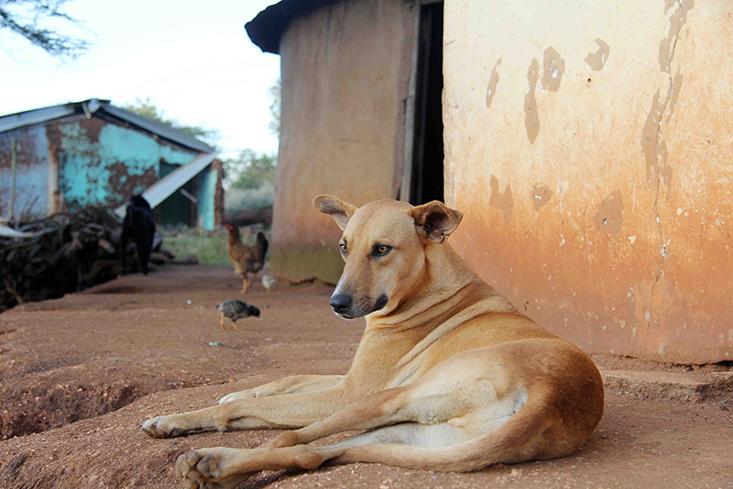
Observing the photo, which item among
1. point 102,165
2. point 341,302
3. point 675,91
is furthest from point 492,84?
point 102,165

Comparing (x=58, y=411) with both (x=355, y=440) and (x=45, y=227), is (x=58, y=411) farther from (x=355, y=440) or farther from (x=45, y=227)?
(x=45, y=227)

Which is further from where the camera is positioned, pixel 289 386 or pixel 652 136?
pixel 652 136

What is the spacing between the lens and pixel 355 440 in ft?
9.99

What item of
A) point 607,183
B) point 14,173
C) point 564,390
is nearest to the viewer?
point 564,390

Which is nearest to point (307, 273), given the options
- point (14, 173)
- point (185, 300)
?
point (185, 300)

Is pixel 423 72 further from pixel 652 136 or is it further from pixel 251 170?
pixel 251 170

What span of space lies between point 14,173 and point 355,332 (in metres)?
16.2

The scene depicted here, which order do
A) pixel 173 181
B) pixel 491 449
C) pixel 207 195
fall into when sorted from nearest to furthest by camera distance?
pixel 491 449 < pixel 173 181 < pixel 207 195

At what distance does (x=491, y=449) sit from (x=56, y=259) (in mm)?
12461

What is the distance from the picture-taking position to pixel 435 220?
146 inches

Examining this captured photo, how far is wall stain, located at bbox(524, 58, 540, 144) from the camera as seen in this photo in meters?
5.71

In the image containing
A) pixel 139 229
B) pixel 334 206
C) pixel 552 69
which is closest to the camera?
pixel 334 206

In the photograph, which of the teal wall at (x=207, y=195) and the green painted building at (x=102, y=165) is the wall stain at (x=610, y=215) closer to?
the green painted building at (x=102, y=165)

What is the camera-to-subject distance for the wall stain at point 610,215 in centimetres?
509
